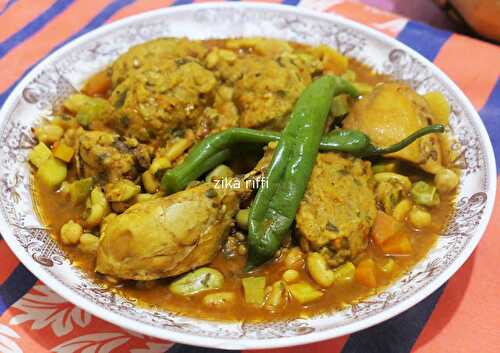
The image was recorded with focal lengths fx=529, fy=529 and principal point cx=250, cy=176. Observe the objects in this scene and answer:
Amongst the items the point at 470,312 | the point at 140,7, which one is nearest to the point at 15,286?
the point at 470,312

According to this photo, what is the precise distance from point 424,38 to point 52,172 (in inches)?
144

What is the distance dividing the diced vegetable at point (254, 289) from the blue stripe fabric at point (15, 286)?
4.39ft

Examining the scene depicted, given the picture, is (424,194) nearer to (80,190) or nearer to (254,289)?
(254,289)

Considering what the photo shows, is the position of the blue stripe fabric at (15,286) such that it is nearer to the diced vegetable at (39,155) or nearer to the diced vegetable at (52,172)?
the diced vegetable at (52,172)

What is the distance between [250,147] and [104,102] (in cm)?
116

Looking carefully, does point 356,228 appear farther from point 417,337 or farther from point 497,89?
point 497,89

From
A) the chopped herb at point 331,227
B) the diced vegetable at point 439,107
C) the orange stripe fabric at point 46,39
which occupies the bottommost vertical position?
the chopped herb at point 331,227

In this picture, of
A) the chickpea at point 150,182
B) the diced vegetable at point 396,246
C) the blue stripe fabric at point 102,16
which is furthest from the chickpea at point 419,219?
the blue stripe fabric at point 102,16

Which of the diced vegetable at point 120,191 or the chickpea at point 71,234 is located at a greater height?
the diced vegetable at point 120,191

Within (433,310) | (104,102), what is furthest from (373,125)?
(104,102)

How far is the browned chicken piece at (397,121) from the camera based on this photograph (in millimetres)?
3525

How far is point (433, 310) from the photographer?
126 inches

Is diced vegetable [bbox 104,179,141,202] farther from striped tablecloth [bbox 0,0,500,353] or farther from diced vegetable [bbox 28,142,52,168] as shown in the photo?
Result: striped tablecloth [bbox 0,0,500,353]

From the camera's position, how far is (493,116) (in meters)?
4.46
